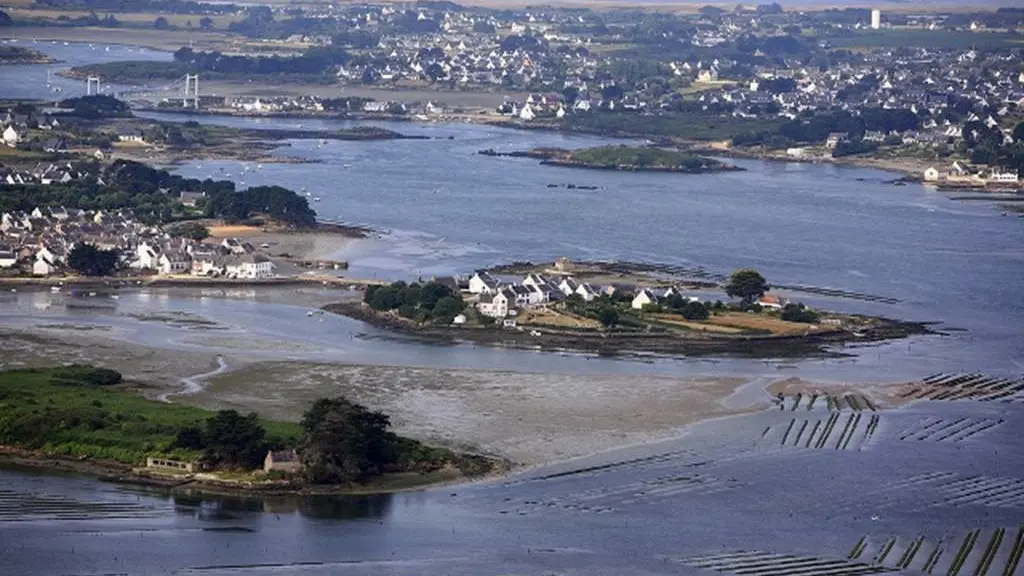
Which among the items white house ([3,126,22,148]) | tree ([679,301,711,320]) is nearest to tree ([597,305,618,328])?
tree ([679,301,711,320])

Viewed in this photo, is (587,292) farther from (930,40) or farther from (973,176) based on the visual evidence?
(930,40)

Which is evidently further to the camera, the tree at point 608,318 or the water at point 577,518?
the tree at point 608,318

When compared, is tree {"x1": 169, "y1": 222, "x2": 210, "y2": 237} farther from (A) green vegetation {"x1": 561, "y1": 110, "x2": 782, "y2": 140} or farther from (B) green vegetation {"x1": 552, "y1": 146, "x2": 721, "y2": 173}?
(A) green vegetation {"x1": 561, "y1": 110, "x2": 782, "y2": 140}

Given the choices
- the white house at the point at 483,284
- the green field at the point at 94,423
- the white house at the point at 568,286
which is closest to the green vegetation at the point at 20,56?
the white house at the point at 483,284

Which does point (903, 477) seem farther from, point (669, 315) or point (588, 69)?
point (588, 69)

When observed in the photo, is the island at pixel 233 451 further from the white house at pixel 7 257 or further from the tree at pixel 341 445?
the white house at pixel 7 257

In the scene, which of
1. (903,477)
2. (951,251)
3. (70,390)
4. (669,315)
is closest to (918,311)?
(669,315)

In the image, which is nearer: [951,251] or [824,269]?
[824,269]

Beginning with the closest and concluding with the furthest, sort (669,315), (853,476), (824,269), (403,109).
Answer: (853,476), (669,315), (824,269), (403,109)
